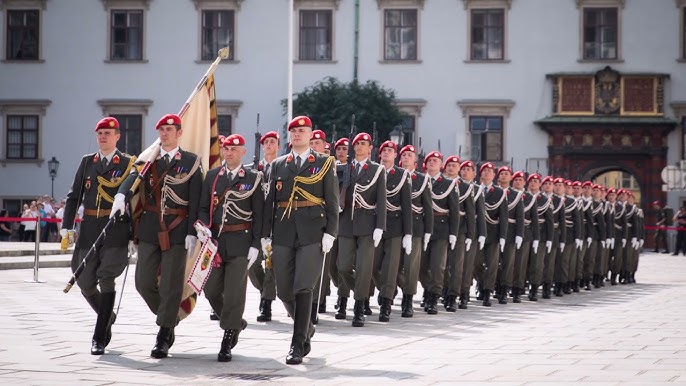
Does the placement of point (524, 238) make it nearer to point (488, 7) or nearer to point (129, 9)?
point (488, 7)

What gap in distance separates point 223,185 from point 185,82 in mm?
35590

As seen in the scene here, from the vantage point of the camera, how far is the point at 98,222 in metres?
11.8

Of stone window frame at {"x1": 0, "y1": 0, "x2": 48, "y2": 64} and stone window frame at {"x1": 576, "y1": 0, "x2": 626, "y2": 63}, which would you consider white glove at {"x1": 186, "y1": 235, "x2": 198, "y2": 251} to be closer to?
stone window frame at {"x1": 576, "y1": 0, "x2": 626, "y2": 63}

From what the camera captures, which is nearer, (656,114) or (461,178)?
(461,178)

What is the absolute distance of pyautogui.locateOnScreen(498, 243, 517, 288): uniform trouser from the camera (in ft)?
66.9

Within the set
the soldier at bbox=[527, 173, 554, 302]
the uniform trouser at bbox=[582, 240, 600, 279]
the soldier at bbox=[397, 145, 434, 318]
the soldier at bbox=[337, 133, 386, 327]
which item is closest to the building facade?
the uniform trouser at bbox=[582, 240, 600, 279]

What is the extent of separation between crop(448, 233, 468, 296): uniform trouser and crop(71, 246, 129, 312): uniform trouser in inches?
282

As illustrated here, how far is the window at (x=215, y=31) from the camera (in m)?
46.7

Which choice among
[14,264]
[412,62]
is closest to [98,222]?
[14,264]

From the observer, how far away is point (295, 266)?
11516 millimetres

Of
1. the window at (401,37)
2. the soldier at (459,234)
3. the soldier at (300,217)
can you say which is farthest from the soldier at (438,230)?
the window at (401,37)

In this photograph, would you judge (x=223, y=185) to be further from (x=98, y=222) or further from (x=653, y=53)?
(x=653, y=53)

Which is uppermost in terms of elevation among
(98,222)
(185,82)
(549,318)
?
(185,82)

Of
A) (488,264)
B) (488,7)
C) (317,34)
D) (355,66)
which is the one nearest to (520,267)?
(488,264)
